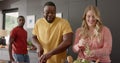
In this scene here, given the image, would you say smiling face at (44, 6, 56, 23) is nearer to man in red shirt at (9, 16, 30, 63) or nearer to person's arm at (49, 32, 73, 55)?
person's arm at (49, 32, 73, 55)

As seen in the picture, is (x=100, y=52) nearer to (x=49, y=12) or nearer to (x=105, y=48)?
(x=105, y=48)

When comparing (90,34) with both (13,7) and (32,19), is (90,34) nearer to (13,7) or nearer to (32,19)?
(32,19)

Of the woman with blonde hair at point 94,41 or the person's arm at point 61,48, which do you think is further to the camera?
the woman with blonde hair at point 94,41

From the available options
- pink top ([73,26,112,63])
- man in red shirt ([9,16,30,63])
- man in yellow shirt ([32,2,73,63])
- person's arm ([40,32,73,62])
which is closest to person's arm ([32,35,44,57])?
man in yellow shirt ([32,2,73,63])

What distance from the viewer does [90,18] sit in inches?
70.2

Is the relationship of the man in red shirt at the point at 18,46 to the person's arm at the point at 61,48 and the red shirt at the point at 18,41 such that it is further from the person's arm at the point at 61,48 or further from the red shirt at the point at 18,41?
the person's arm at the point at 61,48

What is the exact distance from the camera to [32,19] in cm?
521

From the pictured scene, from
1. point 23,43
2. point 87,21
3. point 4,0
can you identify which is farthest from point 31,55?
point 87,21

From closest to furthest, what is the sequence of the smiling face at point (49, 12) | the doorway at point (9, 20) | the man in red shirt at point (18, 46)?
the smiling face at point (49, 12) < the man in red shirt at point (18, 46) < the doorway at point (9, 20)

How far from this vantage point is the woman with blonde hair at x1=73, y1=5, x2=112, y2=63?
169 cm

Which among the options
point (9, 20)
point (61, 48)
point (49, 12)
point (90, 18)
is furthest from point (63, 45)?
point (9, 20)

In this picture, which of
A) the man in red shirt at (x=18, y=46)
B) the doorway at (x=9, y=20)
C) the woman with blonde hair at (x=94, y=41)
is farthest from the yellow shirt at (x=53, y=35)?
the doorway at (x=9, y=20)

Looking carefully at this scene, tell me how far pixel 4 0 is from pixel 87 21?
4774mm

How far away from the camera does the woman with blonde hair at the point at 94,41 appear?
1.69 meters
